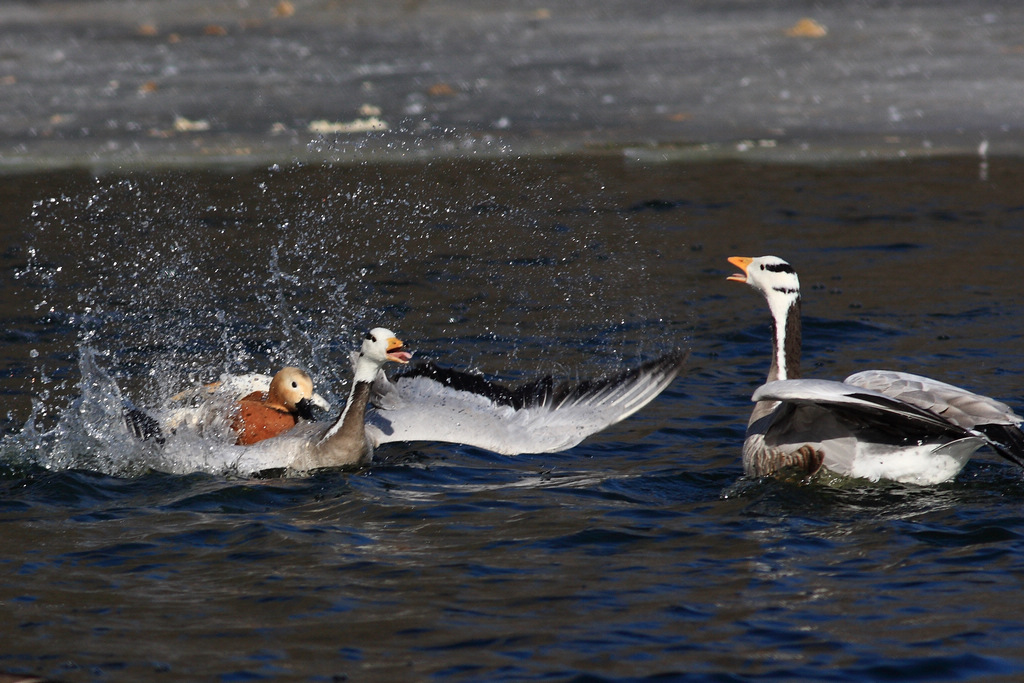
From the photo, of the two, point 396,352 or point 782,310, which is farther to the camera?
point 782,310

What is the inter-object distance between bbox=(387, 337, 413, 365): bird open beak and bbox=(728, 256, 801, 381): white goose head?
199cm

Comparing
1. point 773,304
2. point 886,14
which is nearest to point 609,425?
point 773,304

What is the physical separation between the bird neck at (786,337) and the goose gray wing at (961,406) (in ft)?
1.75

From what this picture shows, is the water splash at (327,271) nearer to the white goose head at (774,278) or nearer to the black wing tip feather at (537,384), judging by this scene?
the black wing tip feather at (537,384)

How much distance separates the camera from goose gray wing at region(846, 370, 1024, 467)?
20.4 feet

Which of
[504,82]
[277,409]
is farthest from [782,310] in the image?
[504,82]

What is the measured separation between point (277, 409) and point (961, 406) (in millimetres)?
4169

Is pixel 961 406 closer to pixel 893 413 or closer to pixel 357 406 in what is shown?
Result: pixel 893 413

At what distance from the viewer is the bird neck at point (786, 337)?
7.33 m

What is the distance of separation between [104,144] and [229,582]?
1103cm

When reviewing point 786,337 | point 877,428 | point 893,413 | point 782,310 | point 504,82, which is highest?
point 504,82

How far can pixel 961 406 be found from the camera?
21.1 feet

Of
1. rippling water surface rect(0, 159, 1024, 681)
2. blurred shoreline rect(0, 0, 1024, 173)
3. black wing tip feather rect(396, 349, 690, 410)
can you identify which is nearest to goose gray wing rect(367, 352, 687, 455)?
black wing tip feather rect(396, 349, 690, 410)

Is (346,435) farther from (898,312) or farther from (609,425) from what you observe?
(898,312)
